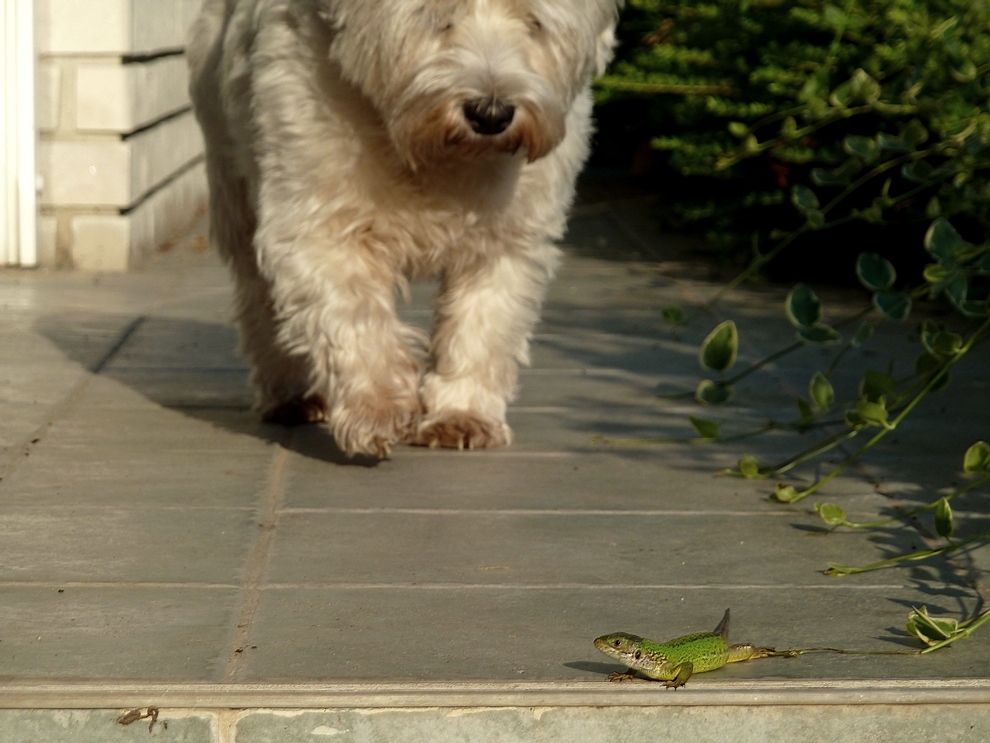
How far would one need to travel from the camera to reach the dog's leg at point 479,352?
4.64 m

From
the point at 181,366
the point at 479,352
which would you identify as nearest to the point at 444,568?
the point at 479,352

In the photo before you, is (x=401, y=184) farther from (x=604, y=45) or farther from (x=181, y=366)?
(x=181, y=366)

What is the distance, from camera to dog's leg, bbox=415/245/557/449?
4645 mm

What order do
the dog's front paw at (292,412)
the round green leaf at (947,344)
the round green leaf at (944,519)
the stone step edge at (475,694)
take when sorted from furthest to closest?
the dog's front paw at (292,412) < the round green leaf at (947,344) < the round green leaf at (944,519) < the stone step edge at (475,694)

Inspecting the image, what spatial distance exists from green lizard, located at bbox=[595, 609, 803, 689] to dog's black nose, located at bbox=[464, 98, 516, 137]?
5.33ft

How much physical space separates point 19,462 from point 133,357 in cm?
153

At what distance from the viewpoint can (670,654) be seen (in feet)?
9.08

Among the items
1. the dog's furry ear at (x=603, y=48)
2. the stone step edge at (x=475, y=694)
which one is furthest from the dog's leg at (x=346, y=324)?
the stone step edge at (x=475, y=694)

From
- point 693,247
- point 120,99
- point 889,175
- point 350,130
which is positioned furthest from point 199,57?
point 693,247

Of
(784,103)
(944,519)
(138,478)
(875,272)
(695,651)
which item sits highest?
(875,272)

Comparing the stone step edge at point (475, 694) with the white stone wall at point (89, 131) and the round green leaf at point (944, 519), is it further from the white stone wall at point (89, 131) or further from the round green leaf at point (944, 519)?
the white stone wall at point (89, 131)

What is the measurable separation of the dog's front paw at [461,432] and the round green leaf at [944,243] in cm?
146

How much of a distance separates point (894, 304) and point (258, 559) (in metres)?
1.73

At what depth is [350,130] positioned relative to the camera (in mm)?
4344
